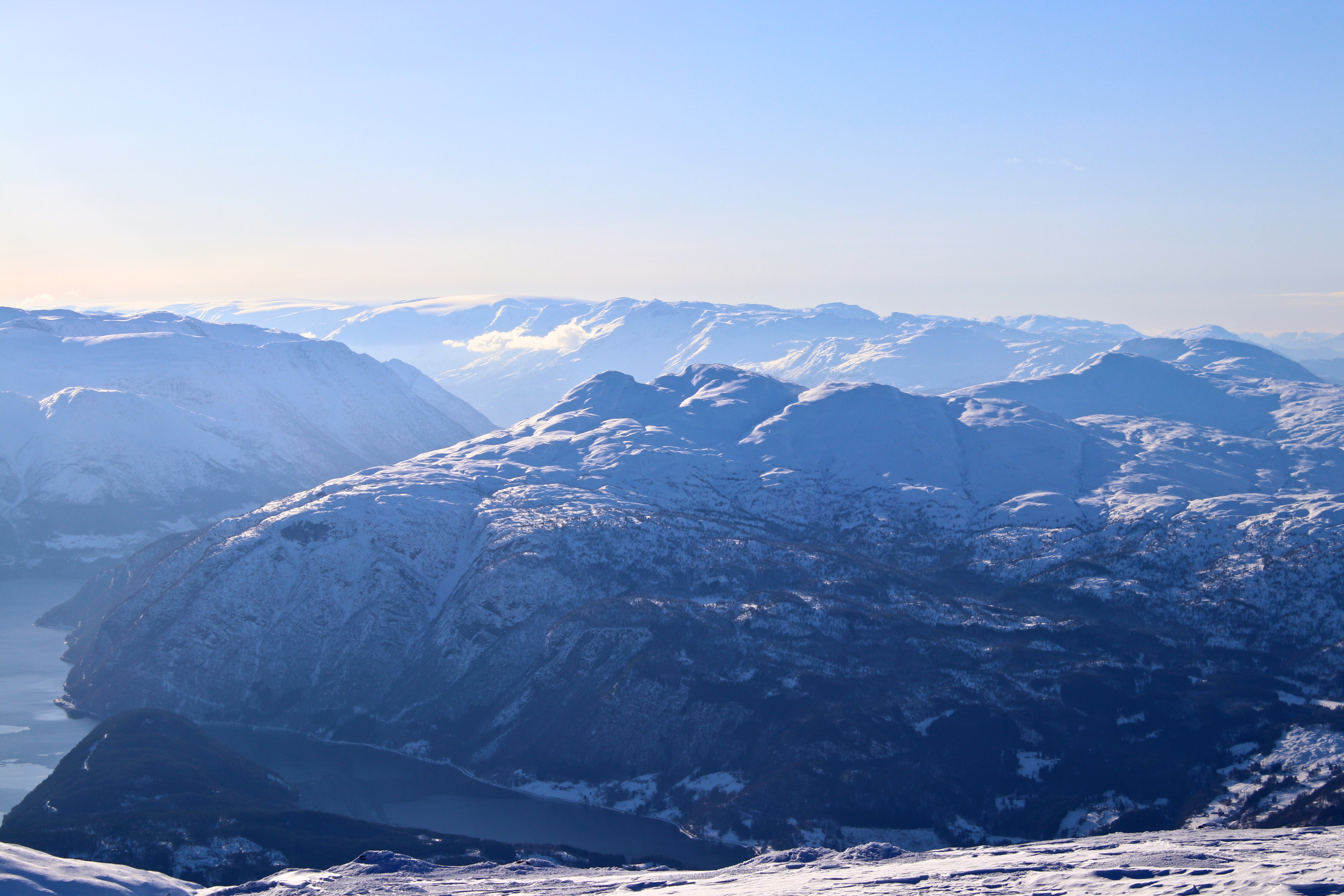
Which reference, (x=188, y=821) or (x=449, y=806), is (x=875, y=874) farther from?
(x=188, y=821)

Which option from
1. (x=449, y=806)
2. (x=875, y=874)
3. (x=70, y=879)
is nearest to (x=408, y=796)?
(x=449, y=806)

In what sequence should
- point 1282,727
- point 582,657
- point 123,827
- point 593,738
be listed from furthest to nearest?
point 582,657 < point 593,738 < point 1282,727 < point 123,827

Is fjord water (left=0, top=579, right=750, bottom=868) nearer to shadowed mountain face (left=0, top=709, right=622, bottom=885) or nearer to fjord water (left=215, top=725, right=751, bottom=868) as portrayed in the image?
fjord water (left=215, top=725, right=751, bottom=868)

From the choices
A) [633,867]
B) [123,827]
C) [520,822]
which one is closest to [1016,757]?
[633,867]

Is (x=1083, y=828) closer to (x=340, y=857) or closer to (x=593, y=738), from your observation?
(x=593, y=738)

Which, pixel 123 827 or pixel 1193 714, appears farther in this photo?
pixel 1193 714

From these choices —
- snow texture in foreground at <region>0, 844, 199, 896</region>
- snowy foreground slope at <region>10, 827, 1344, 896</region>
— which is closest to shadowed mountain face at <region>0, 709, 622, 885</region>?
snowy foreground slope at <region>10, 827, 1344, 896</region>

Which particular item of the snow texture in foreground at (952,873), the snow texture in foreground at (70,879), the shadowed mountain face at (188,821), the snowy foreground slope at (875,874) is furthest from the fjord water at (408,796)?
the snow texture in foreground at (70,879)
